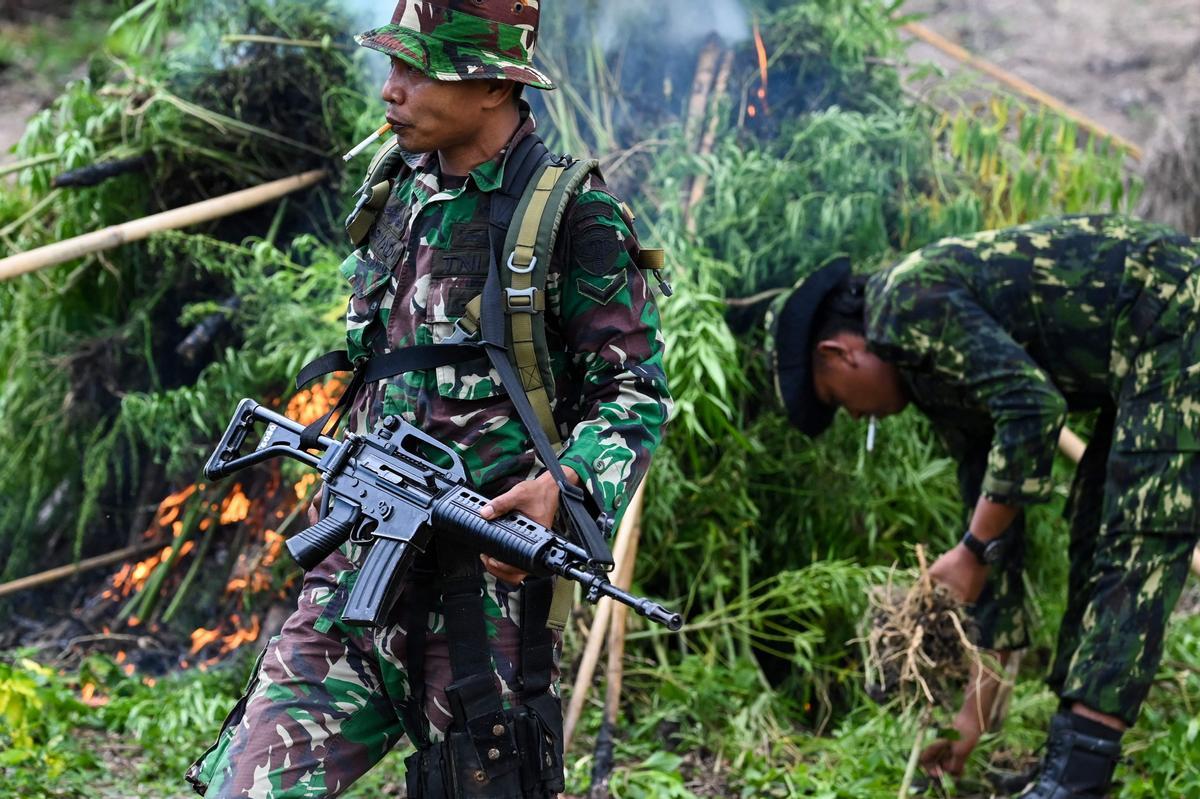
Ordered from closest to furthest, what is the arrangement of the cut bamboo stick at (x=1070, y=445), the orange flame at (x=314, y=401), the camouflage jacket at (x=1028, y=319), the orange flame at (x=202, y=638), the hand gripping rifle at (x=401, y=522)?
the hand gripping rifle at (x=401, y=522) < the camouflage jacket at (x=1028, y=319) < the cut bamboo stick at (x=1070, y=445) < the orange flame at (x=314, y=401) < the orange flame at (x=202, y=638)

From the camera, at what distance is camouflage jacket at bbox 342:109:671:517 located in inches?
105

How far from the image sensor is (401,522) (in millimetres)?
2631

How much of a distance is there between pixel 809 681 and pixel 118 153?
329 centimetres

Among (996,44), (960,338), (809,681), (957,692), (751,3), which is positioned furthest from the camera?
(996,44)

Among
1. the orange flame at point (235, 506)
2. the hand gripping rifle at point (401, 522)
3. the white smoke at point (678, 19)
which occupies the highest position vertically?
the white smoke at point (678, 19)

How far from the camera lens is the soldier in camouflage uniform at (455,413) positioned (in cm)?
267

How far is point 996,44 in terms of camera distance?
10.9 m

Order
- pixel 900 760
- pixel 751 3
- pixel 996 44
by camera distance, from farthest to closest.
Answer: pixel 996 44
pixel 751 3
pixel 900 760

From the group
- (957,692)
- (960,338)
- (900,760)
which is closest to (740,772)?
(900,760)

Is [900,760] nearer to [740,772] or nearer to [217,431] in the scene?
[740,772]

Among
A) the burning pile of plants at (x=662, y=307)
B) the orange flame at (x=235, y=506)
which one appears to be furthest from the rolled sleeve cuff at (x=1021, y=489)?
the orange flame at (x=235, y=506)

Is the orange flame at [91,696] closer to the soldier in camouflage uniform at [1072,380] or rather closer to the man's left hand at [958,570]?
the soldier in camouflage uniform at [1072,380]

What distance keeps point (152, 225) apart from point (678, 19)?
233 centimetres

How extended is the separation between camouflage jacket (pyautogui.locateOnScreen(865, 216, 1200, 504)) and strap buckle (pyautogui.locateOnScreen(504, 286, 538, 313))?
180 cm
